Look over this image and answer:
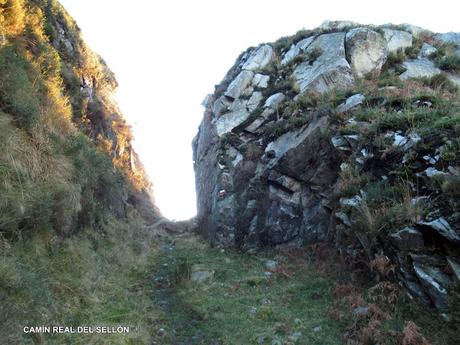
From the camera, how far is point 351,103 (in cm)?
1323

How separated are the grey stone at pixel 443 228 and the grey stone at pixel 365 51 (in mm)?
10700

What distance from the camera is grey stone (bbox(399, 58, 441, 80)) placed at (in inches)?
649

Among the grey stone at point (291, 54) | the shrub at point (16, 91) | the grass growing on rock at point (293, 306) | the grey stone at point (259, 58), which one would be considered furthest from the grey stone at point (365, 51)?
the shrub at point (16, 91)

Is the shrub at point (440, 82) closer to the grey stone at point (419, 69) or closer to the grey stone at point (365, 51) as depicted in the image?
the grey stone at point (419, 69)

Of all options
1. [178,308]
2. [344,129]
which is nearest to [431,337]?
[178,308]

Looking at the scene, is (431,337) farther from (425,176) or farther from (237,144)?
(237,144)

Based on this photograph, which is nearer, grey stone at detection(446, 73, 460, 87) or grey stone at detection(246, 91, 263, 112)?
grey stone at detection(446, 73, 460, 87)

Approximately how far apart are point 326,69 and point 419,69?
3792 millimetres

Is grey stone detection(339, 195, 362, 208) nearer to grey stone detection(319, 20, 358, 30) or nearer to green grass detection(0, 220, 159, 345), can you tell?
green grass detection(0, 220, 159, 345)

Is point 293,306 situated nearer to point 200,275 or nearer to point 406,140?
point 200,275

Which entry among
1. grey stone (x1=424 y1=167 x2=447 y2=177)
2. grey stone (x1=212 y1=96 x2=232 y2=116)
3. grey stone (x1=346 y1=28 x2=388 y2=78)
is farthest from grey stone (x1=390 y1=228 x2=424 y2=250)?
grey stone (x1=212 y1=96 x2=232 y2=116)

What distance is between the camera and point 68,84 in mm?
15008

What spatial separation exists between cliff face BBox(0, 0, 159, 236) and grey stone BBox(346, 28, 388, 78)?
10610 mm

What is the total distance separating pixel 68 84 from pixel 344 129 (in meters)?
9.73
